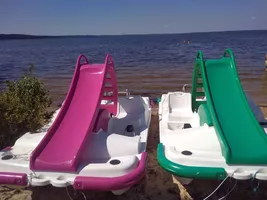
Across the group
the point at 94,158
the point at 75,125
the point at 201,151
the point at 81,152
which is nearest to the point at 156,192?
the point at 201,151

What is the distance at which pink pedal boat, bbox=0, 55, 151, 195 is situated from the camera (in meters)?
3.46

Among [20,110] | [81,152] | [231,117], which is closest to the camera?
[81,152]

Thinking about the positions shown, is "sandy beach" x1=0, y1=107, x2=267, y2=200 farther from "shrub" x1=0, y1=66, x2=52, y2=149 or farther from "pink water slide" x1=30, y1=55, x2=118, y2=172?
"shrub" x1=0, y1=66, x2=52, y2=149

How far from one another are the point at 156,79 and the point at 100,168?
11489mm

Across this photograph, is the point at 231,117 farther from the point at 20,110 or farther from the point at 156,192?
the point at 20,110

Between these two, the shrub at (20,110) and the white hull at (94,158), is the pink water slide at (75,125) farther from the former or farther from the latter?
the shrub at (20,110)

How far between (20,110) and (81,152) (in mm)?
2099

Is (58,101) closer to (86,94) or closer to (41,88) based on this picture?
(41,88)

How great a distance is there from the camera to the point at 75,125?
4.25 meters

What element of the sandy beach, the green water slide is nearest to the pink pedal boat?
the sandy beach

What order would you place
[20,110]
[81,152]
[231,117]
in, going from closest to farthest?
[81,152], [231,117], [20,110]

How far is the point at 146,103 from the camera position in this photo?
6.66m

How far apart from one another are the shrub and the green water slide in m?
3.17

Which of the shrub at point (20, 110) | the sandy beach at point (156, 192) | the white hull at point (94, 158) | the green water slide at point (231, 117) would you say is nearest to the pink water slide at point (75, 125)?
the white hull at point (94, 158)
